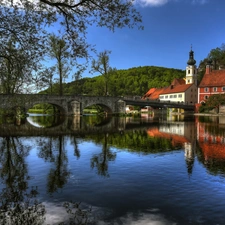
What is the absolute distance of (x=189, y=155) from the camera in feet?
47.5

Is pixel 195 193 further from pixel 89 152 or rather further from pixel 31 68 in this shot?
pixel 89 152

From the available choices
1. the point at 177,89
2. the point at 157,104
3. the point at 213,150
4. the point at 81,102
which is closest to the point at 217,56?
the point at 177,89

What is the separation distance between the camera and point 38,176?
10.4 meters

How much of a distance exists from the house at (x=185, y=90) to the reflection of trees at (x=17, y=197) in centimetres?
7486

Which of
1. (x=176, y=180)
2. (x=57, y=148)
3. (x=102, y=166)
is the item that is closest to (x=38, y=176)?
(x=102, y=166)

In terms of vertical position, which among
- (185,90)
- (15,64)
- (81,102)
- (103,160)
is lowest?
(103,160)

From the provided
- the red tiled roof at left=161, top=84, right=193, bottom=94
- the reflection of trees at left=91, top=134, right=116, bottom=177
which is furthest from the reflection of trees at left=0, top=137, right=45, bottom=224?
the red tiled roof at left=161, top=84, right=193, bottom=94

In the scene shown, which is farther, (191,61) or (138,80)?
(138,80)

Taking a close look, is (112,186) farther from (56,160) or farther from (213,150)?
(213,150)

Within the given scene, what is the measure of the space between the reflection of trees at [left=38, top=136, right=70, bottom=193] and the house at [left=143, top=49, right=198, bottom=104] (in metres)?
69.6

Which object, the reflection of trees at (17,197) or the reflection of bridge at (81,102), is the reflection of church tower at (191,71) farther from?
the reflection of trees at (17,197)

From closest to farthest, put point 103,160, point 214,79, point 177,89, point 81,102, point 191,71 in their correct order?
1. point 103,160
2. point 81,102
3. point 214,79
4. point 177,89
5. point 191,71

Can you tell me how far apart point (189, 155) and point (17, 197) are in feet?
31.0

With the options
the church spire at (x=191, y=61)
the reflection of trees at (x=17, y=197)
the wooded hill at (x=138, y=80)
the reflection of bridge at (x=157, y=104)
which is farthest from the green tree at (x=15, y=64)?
the wooded hill at (x=138, y=80)
